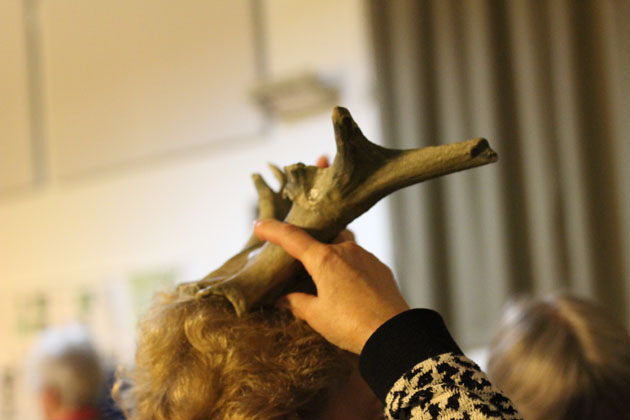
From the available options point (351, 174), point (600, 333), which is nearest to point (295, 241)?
point (351, 174)

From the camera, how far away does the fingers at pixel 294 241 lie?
3.01 ft

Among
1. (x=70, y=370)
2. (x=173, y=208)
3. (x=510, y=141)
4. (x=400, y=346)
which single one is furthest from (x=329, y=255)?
(x=173, y=208)

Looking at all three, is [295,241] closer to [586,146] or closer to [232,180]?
[586,146]

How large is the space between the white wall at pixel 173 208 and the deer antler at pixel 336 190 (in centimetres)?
267

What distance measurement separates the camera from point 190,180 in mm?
4410

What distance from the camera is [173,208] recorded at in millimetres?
4441

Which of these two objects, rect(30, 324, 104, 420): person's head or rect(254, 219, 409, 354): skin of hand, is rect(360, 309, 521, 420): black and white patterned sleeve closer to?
rect(254, 219, 409, 354): skin of hand

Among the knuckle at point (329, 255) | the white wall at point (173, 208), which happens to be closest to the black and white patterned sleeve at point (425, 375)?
the knuckle at point (329, 255)

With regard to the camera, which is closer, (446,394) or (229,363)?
(446,394)

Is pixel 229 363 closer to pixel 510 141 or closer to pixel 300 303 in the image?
pixel 300 303

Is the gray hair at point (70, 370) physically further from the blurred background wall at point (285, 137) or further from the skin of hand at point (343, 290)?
the skin of hand at point (343, 290)

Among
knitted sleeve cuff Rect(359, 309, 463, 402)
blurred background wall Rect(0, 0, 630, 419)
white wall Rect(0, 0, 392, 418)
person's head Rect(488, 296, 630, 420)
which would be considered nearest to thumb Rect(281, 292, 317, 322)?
knitted sleeve cuff Rect(359, 309, 463, 402)

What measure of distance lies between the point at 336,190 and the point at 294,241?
9 centimetres

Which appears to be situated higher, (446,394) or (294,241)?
(294,241)
